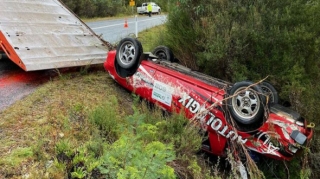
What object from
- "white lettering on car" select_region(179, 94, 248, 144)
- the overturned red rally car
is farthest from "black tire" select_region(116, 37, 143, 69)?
"white lettering on car" select_region(179, 94, 248, 144)

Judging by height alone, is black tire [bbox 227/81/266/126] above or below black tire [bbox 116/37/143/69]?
below

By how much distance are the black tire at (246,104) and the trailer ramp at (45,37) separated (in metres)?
3.30

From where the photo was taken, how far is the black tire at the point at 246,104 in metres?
4.22

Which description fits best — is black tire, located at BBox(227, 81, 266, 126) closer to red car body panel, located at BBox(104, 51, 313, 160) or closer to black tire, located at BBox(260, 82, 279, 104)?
red car body panel, located at BBox(104, 51, 313, 160)

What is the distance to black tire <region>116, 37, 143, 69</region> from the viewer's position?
574 cm

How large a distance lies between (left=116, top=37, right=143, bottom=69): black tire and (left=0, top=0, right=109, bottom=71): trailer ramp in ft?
2.65

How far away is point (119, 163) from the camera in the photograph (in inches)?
116

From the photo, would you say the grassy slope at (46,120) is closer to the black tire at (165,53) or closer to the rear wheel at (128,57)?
the rear wheel at (128,57)

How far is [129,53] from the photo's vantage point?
5.97m

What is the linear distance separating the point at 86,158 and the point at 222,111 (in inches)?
90.4

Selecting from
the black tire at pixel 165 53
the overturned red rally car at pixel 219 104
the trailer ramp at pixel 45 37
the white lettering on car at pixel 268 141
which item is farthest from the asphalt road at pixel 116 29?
the white lettering on car at pixel 268 141

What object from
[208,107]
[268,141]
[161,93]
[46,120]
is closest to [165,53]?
[161,93]

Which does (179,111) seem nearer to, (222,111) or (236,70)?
(222,111)

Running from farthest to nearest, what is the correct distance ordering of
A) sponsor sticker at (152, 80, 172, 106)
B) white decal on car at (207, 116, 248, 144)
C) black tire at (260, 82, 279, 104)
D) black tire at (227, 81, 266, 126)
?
sponsor sticker at (152, 80, 172, 106) → black tire at (260, 82, 279, 104) → white decal on car at (207, 116, 248, 144) → black tire at (227, 81, 266, 126)
